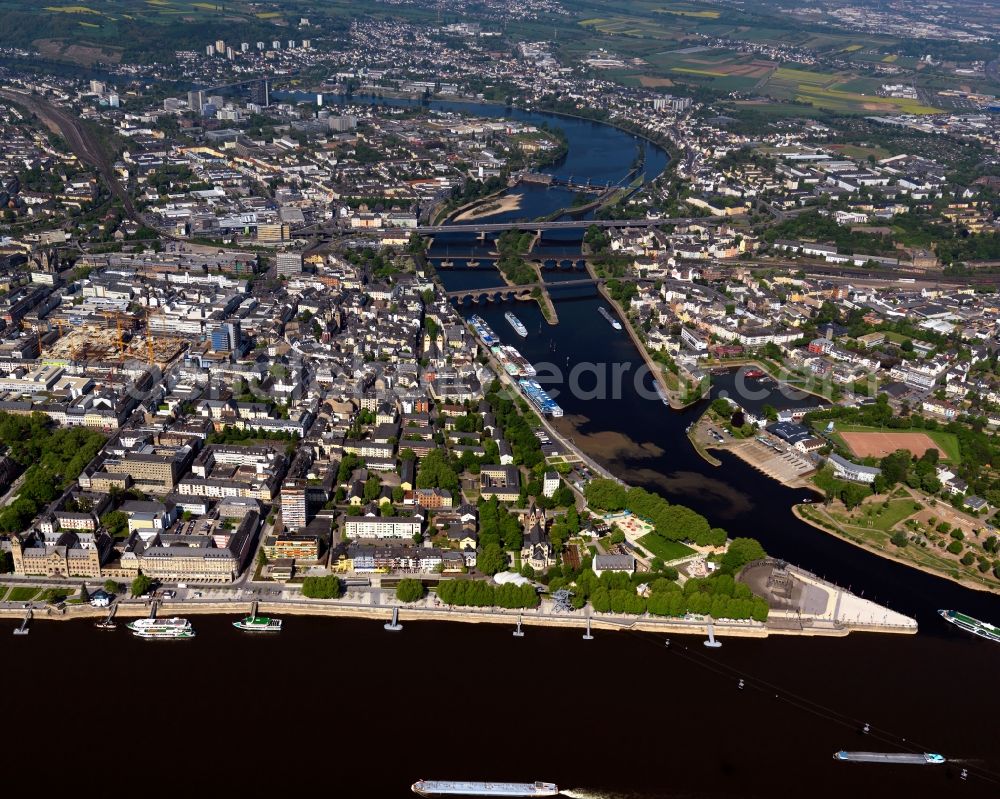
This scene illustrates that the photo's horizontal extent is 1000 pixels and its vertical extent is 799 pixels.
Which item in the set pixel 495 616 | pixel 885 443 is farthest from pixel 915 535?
pixel 495 616

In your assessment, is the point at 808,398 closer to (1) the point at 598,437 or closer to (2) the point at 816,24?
(1) the point at 598,437

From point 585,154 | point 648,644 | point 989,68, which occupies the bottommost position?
point 648,644

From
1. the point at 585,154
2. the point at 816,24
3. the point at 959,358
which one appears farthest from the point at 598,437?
the point at 816,24

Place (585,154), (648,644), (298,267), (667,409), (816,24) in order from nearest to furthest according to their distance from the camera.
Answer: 1. (648,644)
2. (667,409)
3. (298,267)
4. (585,154)
5. (816,24)

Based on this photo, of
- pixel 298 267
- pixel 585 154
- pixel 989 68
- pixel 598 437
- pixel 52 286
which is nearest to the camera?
pixel 598 437

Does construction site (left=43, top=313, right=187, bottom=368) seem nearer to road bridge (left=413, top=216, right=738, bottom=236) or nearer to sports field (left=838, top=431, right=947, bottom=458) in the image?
road bridge (left=413, top=216, right=738, bottom=236)

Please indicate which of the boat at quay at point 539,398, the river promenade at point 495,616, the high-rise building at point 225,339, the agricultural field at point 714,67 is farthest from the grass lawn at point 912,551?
the agricultural field at point 714,67
